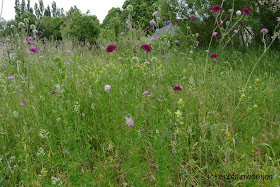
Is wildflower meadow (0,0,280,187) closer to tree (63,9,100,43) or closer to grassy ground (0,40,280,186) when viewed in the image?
grassy ground (0,40,280,186)

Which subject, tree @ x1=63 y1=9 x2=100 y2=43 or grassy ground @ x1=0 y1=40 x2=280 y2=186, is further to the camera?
tree @ x1=63 y1=9 x2=100 y2=43

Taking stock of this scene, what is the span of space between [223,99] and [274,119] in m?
0.52

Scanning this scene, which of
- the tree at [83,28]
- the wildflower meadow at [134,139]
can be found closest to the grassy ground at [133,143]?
the wildflower meadow at [134,139]

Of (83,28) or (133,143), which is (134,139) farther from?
(83,28)

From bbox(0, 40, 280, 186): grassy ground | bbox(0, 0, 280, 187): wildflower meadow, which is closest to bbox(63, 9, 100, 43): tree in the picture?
bbox(0, 0, 280, 187): wildflower meadow

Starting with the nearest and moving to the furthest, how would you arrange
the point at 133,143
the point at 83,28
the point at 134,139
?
the point at 134,139
the point at 133,143
the point at 83,28

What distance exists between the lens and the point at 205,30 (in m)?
6.85

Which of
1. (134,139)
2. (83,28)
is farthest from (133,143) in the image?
(83,28)

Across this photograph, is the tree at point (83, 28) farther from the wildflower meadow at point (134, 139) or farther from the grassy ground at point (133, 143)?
the grassy ground at point (133, 143)

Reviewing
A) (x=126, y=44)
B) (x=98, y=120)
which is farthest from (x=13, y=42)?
(x=98, y=120)

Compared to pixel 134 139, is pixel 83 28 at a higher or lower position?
higher

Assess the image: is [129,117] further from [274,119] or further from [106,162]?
[274,119]

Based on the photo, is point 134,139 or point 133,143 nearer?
point 134,139

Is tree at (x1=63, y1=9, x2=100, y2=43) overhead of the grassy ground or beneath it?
overhead
